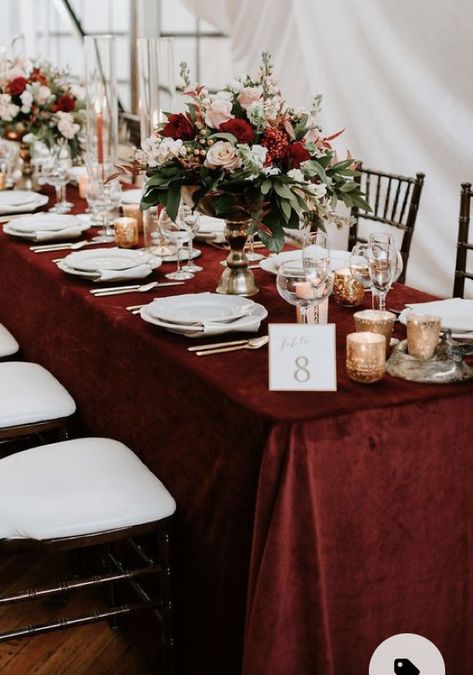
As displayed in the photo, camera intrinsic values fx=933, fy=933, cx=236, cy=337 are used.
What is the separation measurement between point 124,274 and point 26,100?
1.49m

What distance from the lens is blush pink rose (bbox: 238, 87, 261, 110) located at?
6.54 feet

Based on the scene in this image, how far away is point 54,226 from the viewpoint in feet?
9.43

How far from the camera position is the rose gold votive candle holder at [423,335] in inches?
64.5

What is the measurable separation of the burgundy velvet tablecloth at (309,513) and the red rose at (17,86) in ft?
6.50

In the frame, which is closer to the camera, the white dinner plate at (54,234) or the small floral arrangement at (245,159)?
the small floral arrangement at (245,159)

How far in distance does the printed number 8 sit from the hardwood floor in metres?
0.91

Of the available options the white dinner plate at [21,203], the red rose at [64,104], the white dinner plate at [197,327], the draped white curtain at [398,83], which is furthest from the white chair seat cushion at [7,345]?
the draped white curtain at [398,83]

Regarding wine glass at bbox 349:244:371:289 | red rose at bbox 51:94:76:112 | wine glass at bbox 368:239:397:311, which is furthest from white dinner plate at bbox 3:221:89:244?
wine glass at bbox 368:239:397:311

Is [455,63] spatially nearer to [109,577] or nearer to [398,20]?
[398,20]

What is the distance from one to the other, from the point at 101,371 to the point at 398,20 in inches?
96.2

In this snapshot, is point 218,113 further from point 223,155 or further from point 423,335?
point 423,335

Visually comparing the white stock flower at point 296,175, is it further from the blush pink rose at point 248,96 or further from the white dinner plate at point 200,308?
the white dinner plate at point 200,308

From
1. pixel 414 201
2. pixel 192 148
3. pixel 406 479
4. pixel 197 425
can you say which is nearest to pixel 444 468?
pixel 406 479

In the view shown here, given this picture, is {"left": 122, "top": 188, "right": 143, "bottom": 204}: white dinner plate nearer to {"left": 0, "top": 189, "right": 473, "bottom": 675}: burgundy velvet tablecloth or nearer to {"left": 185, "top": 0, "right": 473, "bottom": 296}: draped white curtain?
{"left": 185, "top": 0, "right": 473, "bottom": 296}: draped white curtain
